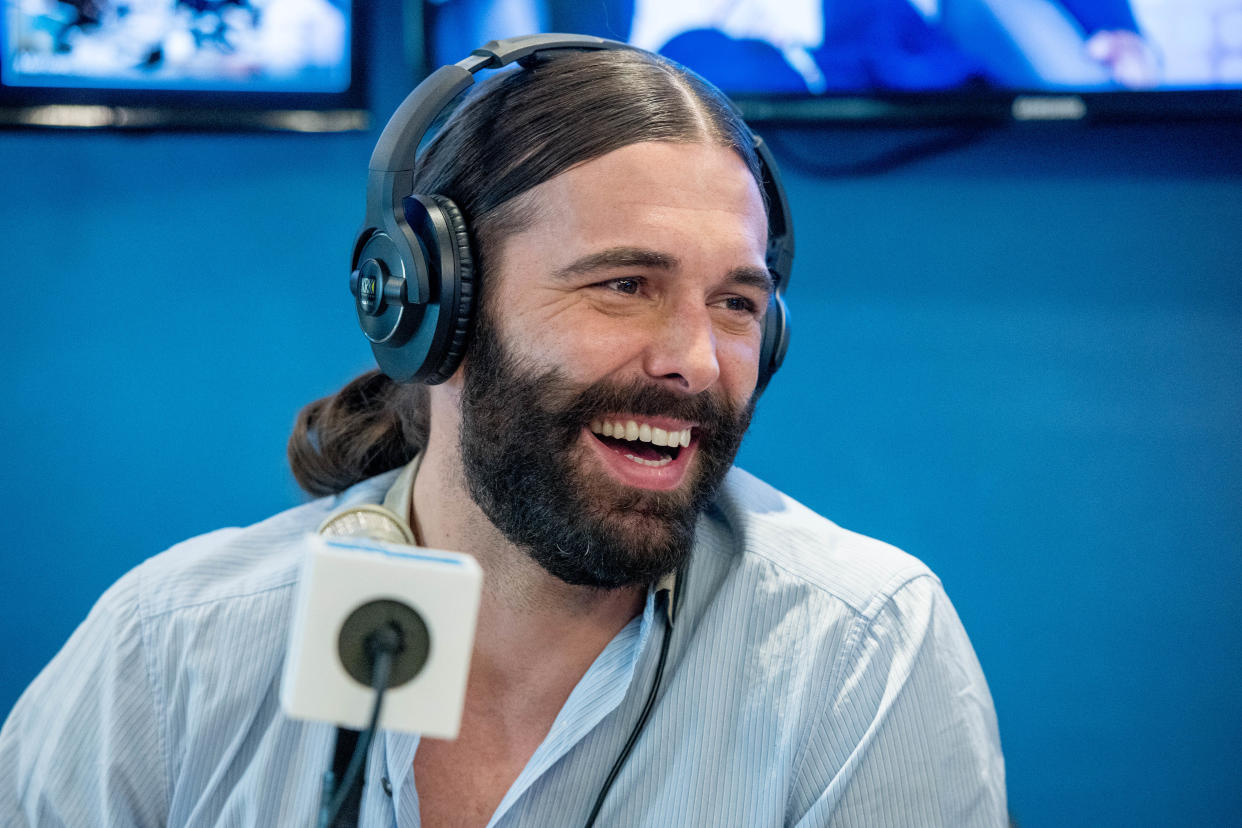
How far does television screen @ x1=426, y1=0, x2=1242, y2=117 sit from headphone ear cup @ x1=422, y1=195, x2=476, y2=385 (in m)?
→ 0.80

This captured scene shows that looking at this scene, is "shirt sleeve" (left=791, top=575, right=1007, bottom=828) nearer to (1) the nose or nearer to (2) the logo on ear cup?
(1) the nose

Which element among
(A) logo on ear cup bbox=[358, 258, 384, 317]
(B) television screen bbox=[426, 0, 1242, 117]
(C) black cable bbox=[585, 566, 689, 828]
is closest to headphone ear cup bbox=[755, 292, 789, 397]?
(C) black cable bbox=[585, 566, 689, 828]

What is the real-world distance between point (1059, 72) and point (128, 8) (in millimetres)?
1505

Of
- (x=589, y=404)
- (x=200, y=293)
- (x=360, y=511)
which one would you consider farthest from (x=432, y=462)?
(x=200, y=293)

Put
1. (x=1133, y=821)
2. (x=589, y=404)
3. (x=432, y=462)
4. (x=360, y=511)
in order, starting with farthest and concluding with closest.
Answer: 1. (x=1133, y=821)
2. (x=432, y=462)
3. (x=360, y=511)
4. (x=589, y=404)

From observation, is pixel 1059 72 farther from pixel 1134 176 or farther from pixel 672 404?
pixel 672 404

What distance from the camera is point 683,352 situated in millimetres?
1096

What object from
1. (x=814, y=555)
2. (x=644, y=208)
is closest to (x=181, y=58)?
(x=644, y=208)

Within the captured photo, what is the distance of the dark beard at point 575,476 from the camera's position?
3.63 feet

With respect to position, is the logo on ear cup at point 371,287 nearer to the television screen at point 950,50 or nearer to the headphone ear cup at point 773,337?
the headphone ear cup at point 773,337

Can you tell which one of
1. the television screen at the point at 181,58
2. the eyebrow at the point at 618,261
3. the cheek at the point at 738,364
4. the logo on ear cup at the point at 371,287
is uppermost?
the television screen at the point at 181,58

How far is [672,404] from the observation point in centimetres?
110

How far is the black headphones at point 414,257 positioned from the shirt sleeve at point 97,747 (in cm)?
43

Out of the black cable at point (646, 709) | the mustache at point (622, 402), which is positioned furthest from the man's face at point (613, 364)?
the black cable at point (646, 709)
